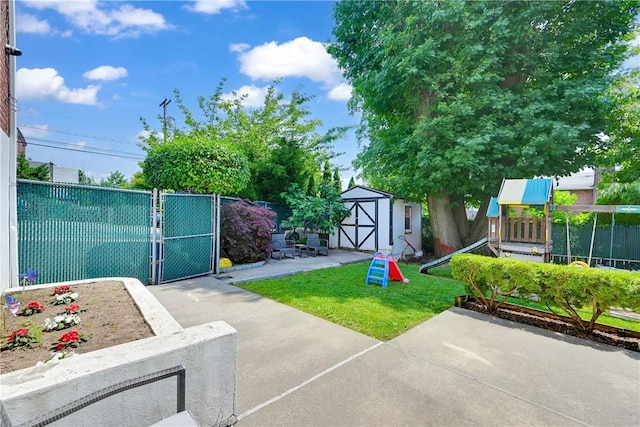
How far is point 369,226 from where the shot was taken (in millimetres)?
12102

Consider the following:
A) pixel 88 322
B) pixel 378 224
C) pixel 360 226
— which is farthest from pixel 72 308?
pixel 360 226

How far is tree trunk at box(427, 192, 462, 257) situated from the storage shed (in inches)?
64.1

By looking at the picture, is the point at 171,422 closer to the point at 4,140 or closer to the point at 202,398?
the point at 202,398

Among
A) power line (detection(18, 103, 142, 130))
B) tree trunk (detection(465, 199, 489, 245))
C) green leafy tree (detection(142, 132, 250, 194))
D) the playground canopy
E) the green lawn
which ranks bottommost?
the green lawn

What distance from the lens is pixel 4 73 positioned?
3631 millimetres

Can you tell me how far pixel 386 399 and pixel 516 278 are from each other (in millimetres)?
3100

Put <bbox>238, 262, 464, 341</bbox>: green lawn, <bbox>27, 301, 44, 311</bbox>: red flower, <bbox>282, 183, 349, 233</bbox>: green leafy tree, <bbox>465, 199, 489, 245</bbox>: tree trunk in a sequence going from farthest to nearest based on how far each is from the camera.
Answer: <bbox>282, 183, 349, 233</bbox>: green leafy tree
<bbox>465, 199, 489, 245</bbox>: tree trunk
<bbox>238, 262, 464, 341</bbox>: green lawn
<bbox>27, 301, 44, 311</bbox>: red flower

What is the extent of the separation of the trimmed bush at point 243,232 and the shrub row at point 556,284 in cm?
531

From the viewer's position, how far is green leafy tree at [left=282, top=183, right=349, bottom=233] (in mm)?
11163

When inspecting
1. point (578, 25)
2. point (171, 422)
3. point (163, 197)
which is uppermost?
point (578, 25)

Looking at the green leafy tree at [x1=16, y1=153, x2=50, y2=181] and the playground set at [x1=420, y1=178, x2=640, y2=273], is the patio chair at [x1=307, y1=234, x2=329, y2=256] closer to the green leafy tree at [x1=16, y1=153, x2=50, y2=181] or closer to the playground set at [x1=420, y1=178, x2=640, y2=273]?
the playground set at [x1=420, y1=178, x2=640, y2=273]

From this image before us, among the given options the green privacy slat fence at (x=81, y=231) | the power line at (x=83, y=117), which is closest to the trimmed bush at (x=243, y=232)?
the green privacy slat fence at (x=81, y=231)

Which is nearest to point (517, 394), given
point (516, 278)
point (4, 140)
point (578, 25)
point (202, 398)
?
point (516, 278)

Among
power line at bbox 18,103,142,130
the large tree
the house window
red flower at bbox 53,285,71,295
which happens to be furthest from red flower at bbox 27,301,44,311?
power line at bbox 18,103,142,130
